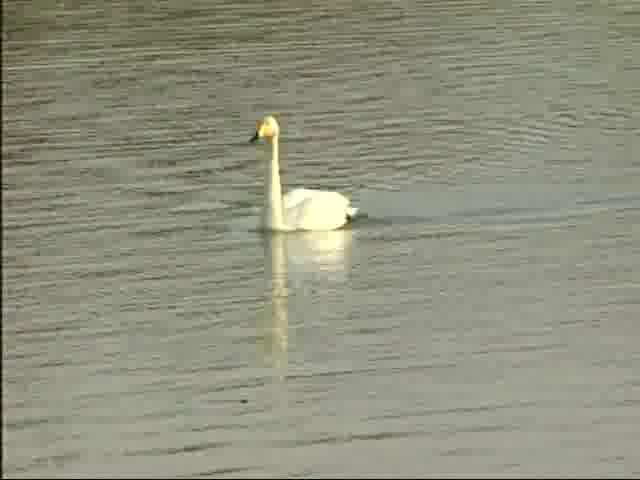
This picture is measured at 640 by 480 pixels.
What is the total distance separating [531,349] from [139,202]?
746cm

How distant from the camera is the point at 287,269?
63.5 ft

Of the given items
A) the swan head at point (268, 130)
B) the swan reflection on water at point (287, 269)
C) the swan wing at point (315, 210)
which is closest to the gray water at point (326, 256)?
the swan reflection on water at point (287, 269)

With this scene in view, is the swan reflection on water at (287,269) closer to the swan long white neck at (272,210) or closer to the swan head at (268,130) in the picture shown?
the swan long white neck at (272,210)

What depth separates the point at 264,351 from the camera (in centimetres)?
1563

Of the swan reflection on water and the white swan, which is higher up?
the white swan

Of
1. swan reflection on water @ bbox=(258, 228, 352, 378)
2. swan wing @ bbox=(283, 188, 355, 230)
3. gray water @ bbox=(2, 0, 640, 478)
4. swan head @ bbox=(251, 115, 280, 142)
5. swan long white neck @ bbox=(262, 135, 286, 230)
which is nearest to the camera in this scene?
gray water @ bbox=(2, 0, 640, 478)

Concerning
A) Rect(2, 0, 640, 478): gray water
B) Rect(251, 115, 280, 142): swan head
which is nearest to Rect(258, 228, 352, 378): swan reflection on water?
Rect(2, 0, 640, 478): gray water

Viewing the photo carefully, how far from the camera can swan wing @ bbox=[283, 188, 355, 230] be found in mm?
20906

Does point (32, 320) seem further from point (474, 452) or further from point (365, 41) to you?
point (365, 41)

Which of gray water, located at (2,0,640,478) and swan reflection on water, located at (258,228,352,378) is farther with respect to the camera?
swan reflection on water, located at (258,228,352,378)

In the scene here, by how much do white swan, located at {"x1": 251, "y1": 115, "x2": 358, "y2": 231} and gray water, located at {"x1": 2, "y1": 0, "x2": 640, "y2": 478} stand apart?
0.18 m

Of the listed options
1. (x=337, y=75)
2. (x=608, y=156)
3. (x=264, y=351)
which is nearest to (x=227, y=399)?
(x=264, y=351)

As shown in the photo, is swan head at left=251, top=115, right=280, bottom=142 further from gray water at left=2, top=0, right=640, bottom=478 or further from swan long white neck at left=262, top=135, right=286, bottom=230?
swan long white neck at left=262, top=135, right=286, bottom=230

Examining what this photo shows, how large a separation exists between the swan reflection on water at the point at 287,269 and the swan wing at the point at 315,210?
111 mm
